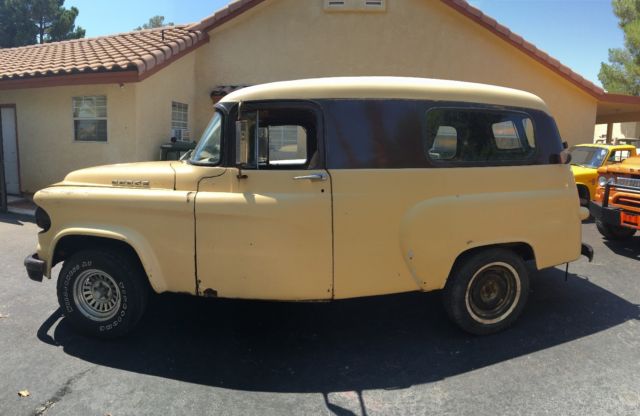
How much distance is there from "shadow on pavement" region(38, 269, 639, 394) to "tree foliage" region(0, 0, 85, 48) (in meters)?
35.2

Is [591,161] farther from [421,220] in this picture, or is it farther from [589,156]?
[421,220]

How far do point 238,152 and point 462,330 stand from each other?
99.9 inches

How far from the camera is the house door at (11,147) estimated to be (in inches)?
457

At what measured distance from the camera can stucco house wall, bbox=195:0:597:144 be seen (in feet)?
40.5

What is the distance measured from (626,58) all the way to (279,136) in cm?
2744

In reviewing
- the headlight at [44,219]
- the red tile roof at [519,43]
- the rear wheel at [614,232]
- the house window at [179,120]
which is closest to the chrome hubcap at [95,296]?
the headlight at [44,219]

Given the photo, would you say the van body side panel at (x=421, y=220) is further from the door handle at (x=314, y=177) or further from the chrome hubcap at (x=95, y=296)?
the chrome hubcap at (x=95, y=296)

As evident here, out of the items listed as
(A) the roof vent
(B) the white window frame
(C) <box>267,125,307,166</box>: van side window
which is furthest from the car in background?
(B) the white window frame

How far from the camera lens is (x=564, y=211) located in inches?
170

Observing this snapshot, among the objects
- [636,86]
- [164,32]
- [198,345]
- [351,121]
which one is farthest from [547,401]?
[636,86]

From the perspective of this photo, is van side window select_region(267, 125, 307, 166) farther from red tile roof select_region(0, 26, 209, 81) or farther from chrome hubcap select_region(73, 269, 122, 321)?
red tile roof select_region(0, 26, 209, 81)

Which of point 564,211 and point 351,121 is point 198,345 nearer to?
point 351,121

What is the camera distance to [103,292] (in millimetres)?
4070

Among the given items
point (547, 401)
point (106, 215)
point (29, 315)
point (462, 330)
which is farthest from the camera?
point (29, 315)
